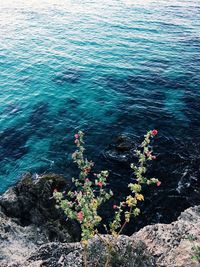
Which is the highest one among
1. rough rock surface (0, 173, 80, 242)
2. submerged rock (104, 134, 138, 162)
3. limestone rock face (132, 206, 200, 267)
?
limestone rock face (132, 206, 200, 267)

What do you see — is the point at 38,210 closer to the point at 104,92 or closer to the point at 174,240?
the point at 174,240

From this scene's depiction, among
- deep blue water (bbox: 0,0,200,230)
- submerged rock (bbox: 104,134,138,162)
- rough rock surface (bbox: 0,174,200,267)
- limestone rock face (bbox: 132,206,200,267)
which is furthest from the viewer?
submerged rock (bbox: 104,134,138,162)

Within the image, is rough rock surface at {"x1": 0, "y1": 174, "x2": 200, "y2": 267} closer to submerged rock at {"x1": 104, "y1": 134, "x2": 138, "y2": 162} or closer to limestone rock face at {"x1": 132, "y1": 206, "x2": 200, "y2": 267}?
limestone rock face at {"x1": 132, "y1": 206, "x2": 200, "y2": 267}

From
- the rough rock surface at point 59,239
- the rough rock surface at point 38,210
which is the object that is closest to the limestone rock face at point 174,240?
the rough rock surface at point 59,239

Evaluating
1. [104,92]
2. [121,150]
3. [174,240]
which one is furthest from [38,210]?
[104,92]

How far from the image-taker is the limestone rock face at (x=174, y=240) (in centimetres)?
1334

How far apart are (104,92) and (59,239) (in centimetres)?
2217

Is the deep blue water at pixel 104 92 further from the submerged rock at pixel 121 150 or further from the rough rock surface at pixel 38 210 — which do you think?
the rough rock surface at pixel 38 210

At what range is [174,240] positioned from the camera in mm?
14914

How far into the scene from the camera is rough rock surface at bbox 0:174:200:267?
12.8m

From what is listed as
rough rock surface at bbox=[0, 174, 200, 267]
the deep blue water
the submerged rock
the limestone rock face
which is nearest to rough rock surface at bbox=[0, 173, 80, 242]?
rough rock surface at bbox=[0, 174, 200, 267]

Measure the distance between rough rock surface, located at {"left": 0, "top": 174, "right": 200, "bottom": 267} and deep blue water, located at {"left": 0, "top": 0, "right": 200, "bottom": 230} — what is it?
5.32m

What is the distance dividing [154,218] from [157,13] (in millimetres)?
53178

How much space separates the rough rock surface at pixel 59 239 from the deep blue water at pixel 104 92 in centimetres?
532
